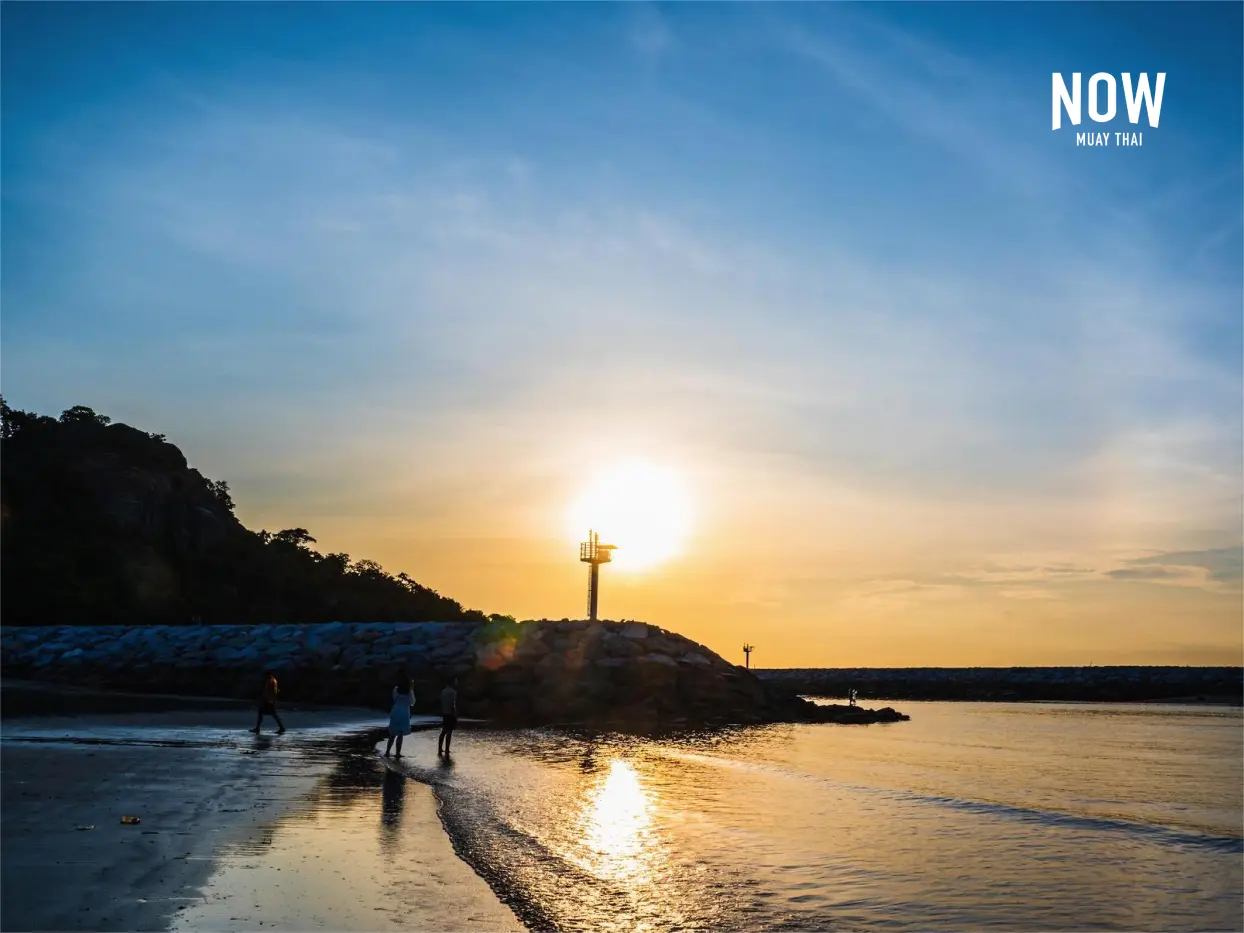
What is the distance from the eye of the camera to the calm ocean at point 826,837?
1119cm

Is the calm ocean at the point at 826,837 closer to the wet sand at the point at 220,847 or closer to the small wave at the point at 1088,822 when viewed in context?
the small wave at the point at 1088,822

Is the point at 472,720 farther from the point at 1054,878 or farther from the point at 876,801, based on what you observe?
the point at 1054,878

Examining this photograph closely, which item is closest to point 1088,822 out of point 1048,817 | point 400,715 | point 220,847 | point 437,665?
point 1048,817

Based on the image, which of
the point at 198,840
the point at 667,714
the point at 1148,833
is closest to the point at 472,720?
the point at 667,714

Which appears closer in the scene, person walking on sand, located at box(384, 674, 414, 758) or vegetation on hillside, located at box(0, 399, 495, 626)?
person walking on sand, located at box(384, 674, 414, 758)

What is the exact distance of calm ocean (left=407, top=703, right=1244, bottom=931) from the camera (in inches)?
440

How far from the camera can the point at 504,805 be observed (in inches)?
670

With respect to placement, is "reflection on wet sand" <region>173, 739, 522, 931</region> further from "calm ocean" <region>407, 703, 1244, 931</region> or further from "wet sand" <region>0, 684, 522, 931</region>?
"calm ocean" <region>407, 703, 1244, 931</region>

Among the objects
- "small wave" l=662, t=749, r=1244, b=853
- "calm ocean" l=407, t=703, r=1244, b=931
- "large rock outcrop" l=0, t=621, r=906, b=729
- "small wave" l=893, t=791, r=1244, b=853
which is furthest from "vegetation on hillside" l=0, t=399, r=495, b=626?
"small wave" l=893, t=791, r=1244, b=853

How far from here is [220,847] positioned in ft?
35.8

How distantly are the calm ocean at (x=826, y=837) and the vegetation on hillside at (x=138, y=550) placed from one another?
3384 cm

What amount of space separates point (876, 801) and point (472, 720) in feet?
69.8

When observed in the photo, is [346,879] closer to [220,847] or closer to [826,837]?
[220,847]

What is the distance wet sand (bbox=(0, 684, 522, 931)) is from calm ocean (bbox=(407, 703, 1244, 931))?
0.85m
